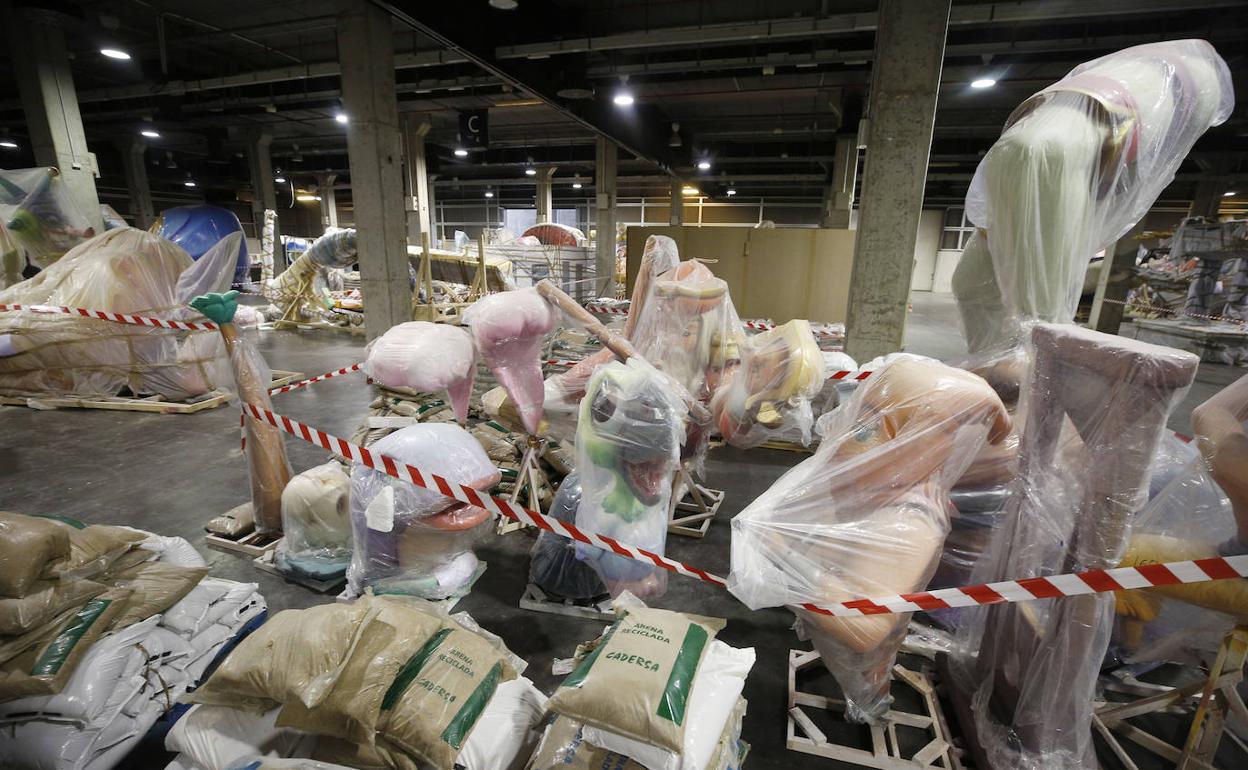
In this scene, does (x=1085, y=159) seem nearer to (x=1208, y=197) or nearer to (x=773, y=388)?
(x=773, y=388)

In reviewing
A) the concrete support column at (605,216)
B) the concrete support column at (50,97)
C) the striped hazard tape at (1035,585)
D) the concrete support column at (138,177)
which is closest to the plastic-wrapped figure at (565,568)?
the striped hazard tape at (1035,585)

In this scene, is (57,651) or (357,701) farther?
(57,651)

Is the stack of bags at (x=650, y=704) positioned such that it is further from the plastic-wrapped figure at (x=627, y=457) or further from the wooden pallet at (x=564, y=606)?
the wooden pallet at (x=564, y=606)

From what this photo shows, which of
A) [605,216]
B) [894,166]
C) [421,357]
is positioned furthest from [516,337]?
[605,216]

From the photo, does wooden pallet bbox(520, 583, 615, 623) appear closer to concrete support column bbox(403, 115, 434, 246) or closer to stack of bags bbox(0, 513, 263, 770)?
stack of bags bbox(0, 513, 263, 770)

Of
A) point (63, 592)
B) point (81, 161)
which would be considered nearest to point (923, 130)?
point (63, 592)

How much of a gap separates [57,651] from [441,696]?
130cm

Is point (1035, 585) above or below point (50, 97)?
below

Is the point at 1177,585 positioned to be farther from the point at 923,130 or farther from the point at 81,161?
the point at 81,161

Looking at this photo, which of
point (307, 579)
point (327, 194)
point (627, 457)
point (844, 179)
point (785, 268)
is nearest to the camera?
point (627, 457)

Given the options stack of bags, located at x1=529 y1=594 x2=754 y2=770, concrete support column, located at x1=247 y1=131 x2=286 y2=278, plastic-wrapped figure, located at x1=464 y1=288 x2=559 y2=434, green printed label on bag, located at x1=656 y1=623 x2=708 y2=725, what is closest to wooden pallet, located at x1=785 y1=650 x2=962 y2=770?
stack of bags, located at x1=529 y1=594 x2=754 y2=770

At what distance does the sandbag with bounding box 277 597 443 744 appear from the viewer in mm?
1488

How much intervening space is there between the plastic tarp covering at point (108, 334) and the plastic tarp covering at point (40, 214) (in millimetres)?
1232

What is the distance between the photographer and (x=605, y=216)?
1484 centimetres
